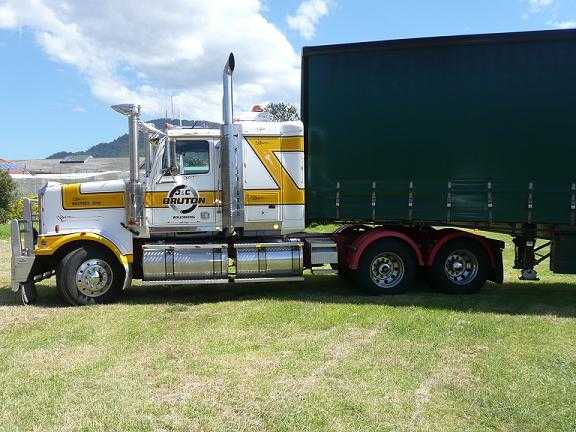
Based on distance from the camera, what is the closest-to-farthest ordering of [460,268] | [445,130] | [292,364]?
[292,364] → [445,130] → [460,268]

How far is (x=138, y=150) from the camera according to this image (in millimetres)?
8539

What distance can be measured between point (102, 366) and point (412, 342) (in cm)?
327

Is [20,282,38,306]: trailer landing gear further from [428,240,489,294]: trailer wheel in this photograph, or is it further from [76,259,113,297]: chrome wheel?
[428,240,489,294]: trailer wheel

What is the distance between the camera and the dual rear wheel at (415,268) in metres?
9.09

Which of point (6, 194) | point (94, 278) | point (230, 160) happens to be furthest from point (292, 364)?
point (6, 194)

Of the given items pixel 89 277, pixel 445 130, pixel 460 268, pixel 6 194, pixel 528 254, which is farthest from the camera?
pixel 6 194

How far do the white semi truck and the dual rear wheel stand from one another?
16mm

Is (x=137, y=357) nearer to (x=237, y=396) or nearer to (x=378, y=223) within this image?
(x=237, y=396)

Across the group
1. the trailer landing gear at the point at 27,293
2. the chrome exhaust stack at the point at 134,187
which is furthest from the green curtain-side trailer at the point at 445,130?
the trailer landing gear at the point at 27,293

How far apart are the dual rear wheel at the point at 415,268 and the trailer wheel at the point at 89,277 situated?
376cm

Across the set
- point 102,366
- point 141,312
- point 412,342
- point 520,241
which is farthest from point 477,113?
point 102,366

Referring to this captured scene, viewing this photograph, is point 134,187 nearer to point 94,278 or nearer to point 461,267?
point 94,278

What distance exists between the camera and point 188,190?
28.9 ft

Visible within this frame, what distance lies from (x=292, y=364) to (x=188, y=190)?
4007 millimetres
